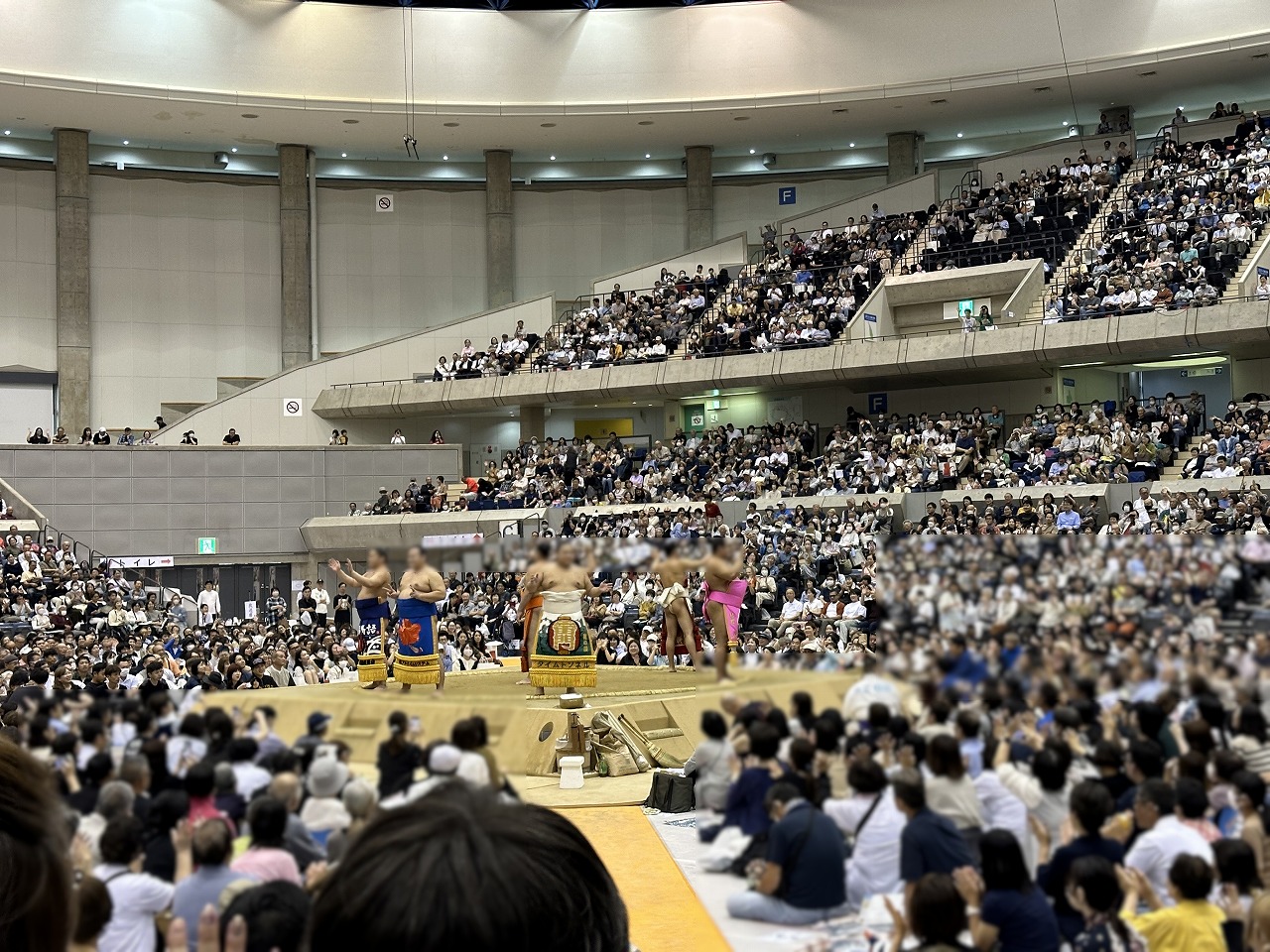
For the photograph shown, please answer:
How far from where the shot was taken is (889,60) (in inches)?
1464

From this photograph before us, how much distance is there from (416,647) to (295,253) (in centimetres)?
3386

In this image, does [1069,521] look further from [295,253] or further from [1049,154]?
[295,253]

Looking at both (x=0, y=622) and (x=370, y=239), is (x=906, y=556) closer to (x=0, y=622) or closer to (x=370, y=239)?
(x=0, y=622)

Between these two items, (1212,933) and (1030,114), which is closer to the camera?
(1212,933)

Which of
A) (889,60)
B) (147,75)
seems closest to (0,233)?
(147,75)

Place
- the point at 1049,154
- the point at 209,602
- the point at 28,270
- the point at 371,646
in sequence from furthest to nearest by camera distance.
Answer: the point at 28,270
the point at 1049,154
the point at 209,602
the point at 371,646

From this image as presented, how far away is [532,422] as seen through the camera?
3834cm

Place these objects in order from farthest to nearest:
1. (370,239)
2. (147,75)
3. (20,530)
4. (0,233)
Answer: (370,239), (0,233), (147,75), (20,530)

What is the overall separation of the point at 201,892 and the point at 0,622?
18.6 m

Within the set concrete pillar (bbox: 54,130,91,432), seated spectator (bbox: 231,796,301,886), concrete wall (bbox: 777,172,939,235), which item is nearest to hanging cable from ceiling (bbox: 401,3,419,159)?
concrete pillar (bbox: 54,130,91,432)

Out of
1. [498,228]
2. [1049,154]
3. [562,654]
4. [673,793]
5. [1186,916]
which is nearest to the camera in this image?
[1186,916]

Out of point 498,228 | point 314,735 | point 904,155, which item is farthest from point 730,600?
point 498,228

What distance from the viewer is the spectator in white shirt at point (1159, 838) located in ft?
11.1

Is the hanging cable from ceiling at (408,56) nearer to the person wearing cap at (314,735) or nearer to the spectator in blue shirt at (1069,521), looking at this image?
the spectator in blue shirt at (1069,521)
